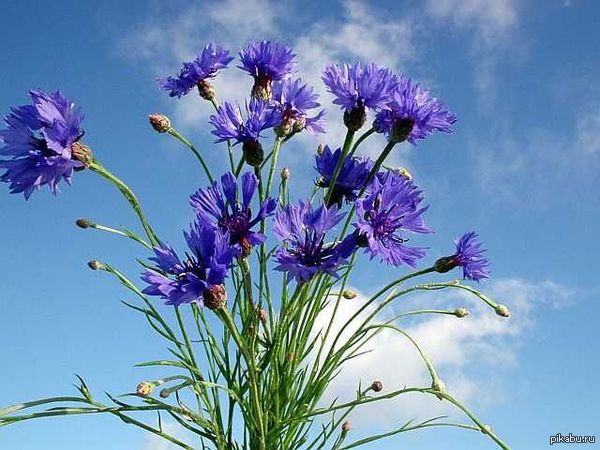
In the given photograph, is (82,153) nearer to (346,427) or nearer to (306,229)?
(306,229)

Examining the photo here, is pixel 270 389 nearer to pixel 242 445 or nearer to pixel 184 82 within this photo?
pixel 242 445

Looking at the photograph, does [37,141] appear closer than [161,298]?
No

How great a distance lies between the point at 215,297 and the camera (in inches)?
41.3

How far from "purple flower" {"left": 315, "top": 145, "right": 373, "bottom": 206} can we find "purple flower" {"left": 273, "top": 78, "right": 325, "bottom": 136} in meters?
0.08

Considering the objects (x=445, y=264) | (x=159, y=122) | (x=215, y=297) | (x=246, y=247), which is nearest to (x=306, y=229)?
(x=246, y=247)

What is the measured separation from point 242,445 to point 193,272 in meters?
0.38

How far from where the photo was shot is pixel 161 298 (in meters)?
1.05

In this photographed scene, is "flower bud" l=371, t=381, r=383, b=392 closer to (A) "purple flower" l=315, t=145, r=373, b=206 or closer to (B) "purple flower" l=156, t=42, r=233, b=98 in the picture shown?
(A) "purple flower" l=315, t=145, r=373, b=206

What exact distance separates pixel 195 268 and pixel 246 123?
276 millimetres

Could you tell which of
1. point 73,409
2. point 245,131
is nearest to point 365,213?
point 245,131

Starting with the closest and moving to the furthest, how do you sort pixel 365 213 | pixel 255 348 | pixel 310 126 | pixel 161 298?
pixel 161 298 → pixel 365 213 → pixel 255 348 → pixel 310 126

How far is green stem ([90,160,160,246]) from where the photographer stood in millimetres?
1221

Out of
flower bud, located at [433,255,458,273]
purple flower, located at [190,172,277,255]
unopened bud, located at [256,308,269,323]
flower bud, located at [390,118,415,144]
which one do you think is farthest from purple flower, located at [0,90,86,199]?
flower bud, located at [433,255,458,273]

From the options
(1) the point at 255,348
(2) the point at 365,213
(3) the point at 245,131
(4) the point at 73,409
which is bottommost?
(4) the point at 73,409
